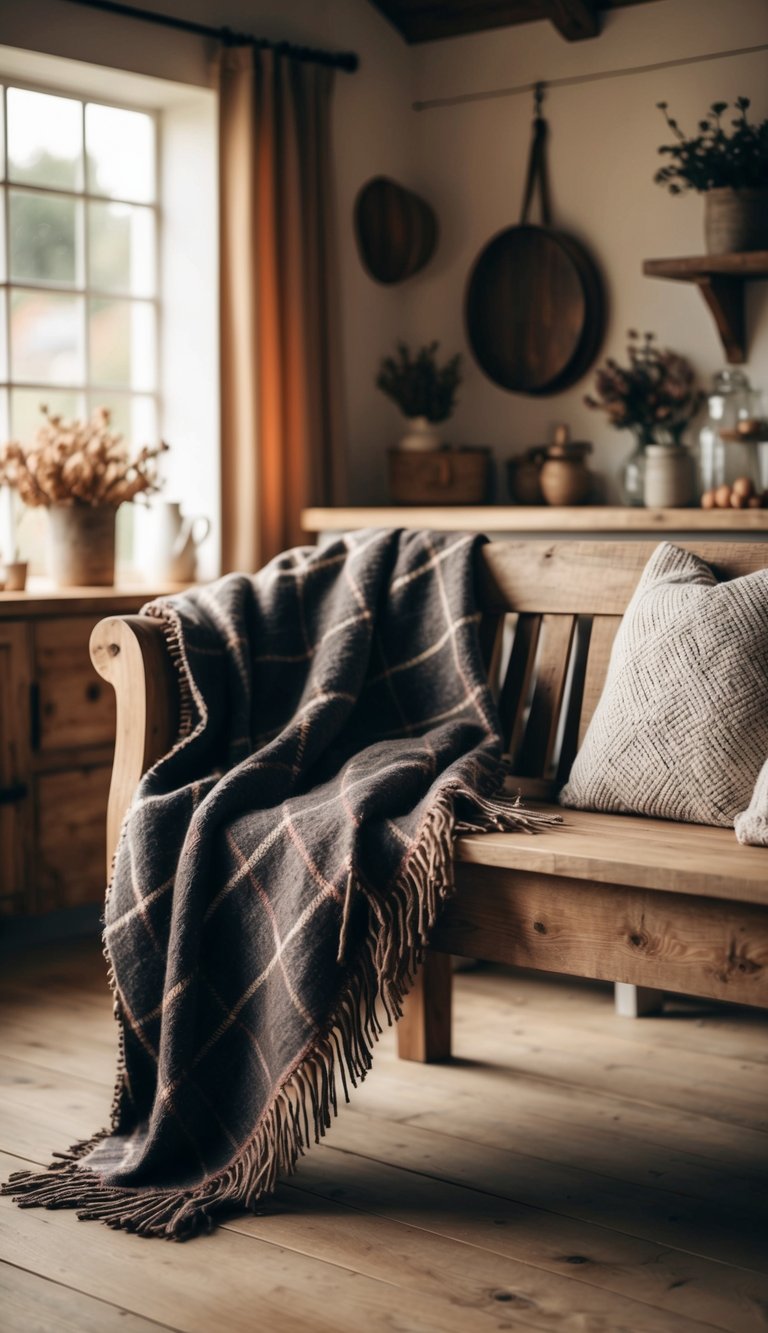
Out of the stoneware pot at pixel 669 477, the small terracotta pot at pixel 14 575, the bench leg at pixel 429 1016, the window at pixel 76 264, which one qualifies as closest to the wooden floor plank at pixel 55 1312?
the bench leg at pixel 429 1016

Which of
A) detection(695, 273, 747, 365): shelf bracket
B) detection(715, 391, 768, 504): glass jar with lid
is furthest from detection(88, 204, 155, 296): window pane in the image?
detection(715, 391, 768, 504): glass jar with lid

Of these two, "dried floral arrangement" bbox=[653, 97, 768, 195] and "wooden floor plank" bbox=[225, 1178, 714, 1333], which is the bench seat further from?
"dried floral arrangement" bbox=[653, 97, 768, 195]

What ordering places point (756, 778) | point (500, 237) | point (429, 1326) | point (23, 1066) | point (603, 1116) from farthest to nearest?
point (500, 237)
point (23, 1066)
point (603, 1116)
point (756, 778)
point (429, 1326)

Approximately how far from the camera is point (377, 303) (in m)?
4.18

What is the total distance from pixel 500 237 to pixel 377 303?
0.38 meters

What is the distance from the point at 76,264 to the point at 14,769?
1319mm

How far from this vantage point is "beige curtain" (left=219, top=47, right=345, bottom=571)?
3.69 metres

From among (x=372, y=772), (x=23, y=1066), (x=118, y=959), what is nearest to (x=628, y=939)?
(x=372, y=772)

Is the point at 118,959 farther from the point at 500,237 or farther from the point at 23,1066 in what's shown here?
the point at 500,237

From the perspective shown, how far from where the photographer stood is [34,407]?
3.71 metres

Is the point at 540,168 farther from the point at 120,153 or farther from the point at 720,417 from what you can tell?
the point at 120,153

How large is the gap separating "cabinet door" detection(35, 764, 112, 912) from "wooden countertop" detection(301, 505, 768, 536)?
32.1 inches

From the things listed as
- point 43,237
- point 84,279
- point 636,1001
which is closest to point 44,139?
point 43,237

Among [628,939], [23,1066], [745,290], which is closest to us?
[628,939]
